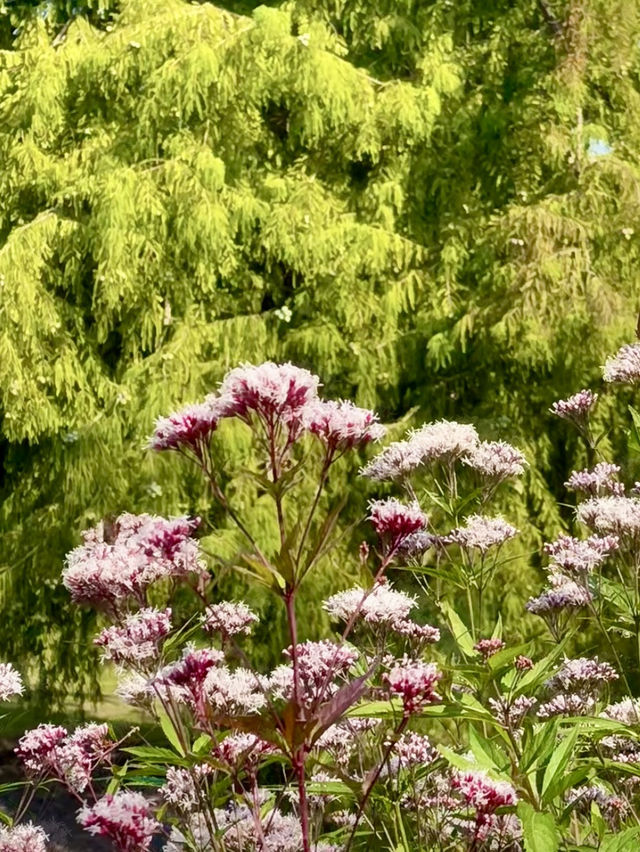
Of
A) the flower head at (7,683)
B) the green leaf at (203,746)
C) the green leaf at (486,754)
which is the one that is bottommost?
the flower head at (7,683)

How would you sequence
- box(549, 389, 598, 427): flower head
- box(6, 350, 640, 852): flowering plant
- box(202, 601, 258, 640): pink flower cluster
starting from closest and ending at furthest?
box(6, 350, 640, 852): flowering plant, box(202, 601, 258, 640): pink flower cluster, box(549, 389, 598, 427): flower head

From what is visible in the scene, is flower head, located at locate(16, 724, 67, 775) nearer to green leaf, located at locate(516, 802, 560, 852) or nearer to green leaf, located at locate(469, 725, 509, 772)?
green leaf, located at locate(469, 725, 509, 772)

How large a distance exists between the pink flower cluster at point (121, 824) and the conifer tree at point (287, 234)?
17.2ft

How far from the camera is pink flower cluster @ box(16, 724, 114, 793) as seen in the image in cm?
196

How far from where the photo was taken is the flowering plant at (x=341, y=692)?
148 cm

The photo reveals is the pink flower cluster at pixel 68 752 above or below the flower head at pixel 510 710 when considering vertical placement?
below

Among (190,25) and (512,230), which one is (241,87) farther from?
(512,230)

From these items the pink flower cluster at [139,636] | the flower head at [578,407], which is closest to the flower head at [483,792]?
the pink flower cluster at [139,636]

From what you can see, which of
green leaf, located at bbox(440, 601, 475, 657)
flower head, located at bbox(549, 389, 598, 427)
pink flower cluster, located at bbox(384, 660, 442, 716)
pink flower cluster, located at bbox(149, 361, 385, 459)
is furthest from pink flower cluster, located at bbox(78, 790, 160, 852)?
flower head, located at bbox(549, 389, 598, 427)

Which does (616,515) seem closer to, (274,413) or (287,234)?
(274,413)

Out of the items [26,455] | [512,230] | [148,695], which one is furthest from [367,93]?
[148,695]

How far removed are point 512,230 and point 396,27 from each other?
2156 mm

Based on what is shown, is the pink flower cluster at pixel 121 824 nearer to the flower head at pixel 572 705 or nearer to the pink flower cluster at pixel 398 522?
the pink flower cluster at pixel 398 522

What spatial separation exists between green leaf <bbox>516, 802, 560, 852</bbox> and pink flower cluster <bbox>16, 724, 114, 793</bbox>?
0.68 metres
